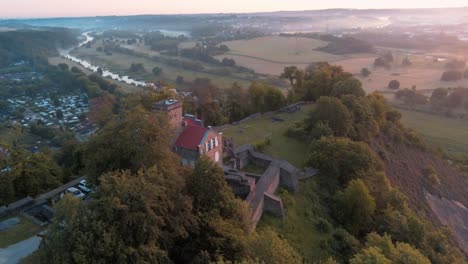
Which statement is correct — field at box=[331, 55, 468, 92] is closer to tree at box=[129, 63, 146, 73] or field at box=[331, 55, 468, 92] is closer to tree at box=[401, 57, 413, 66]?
tree at box=[401, 57, 413, 66]

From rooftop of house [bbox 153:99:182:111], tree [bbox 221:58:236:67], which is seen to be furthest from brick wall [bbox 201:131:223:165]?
tree [bbox 221:58:236:67]

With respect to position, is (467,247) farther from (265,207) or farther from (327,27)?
(327,27)

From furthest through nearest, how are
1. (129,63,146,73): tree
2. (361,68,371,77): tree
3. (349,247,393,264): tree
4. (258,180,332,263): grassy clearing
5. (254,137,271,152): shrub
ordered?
(129,63,146,73): tree → (361,68,371,77): tree → (254,137,271,152): shrub → (258,180,332,263): grassy clearing → (349,247,393,264): tree

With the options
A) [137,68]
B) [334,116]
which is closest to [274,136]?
[334,116]

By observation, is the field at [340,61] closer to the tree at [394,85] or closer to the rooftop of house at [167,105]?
the tree at [394,85]

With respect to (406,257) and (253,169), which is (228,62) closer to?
(253,169)

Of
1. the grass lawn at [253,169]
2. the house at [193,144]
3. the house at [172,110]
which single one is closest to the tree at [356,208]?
the grass lawn at [253,169]
